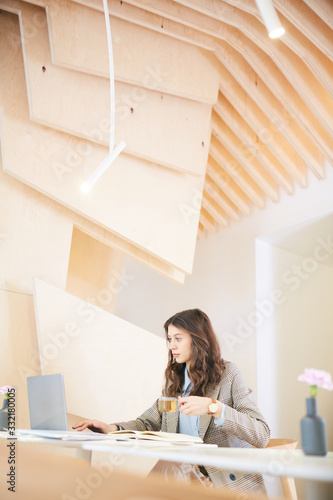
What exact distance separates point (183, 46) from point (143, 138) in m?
0.79

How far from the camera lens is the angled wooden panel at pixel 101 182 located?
3279mm

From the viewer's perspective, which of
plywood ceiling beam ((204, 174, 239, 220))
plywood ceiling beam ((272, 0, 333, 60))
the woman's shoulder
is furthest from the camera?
plywood ceiling beam ((204, 174, 239, 220))

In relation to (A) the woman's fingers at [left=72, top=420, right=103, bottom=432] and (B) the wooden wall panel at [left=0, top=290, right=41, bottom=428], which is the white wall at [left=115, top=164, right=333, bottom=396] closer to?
(B) the wooden wall panel at [left=0, top=290, right=41, bottom=428]

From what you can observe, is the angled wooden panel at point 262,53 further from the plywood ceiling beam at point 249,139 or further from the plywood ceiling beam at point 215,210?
the plywood ceiling beam at point 215,210

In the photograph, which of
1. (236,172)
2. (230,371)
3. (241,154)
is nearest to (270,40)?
(241,154)

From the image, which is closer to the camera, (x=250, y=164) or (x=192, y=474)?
(x=192, y=474)

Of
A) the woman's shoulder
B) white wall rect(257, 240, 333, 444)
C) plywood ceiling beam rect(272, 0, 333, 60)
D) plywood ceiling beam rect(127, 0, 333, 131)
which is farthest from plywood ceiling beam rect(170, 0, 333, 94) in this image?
the woman's shoulder

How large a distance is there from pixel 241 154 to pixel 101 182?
2065mm

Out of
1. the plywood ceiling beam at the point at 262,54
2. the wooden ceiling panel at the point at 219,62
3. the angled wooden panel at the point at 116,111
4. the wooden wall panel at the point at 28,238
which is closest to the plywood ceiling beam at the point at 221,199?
the wooden ceiling panel at the point at 219,62

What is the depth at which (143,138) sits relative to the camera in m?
3.48

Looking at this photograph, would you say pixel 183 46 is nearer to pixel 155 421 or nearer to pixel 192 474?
pixel 155 421

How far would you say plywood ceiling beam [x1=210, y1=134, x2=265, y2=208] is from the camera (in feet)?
17.3

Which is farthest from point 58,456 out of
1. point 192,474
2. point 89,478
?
point 192,474

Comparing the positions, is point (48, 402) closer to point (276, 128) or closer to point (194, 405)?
point (194, 405)
